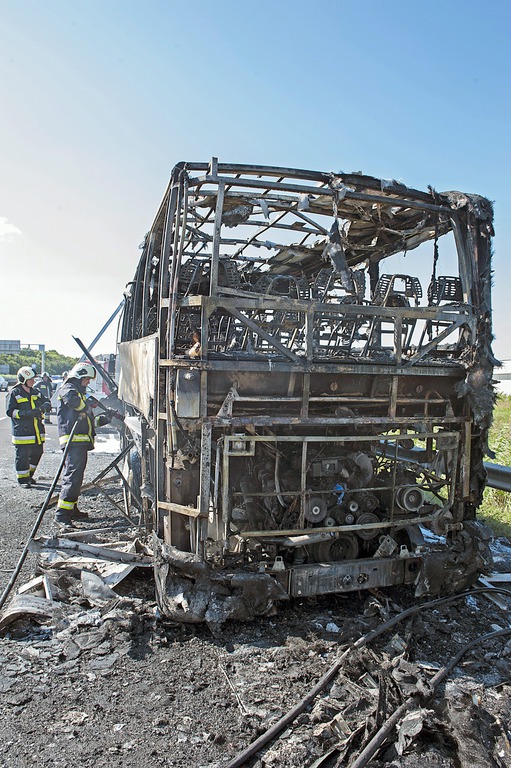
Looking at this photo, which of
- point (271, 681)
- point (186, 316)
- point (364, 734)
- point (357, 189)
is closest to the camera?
point (364, 734)

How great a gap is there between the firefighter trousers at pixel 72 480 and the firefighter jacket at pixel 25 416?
256 centimetres

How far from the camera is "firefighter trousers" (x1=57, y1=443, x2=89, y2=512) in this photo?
6.07m

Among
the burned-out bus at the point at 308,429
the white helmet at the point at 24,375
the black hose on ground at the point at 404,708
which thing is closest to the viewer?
the black hose on ground at the point at 404,708

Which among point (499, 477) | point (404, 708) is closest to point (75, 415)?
point (404, 708)

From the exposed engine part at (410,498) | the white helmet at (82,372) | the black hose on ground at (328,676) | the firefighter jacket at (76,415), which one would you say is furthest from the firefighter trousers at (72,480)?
the black hose on ground at (328,676)

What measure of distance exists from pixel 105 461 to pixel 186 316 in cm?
488

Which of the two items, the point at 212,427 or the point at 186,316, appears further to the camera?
the point at 186,316

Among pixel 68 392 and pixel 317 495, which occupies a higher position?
pixel 68 392

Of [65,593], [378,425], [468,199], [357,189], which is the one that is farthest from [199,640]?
[468,199]

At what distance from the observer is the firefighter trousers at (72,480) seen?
607 centimetres

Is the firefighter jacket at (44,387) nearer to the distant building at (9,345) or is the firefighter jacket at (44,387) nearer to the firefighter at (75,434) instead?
the firefighter at (75,434)

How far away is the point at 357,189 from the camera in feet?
14.1

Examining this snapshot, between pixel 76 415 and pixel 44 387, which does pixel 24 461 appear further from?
pixel 44 387

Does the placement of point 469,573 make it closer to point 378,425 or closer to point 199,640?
point 378,425
